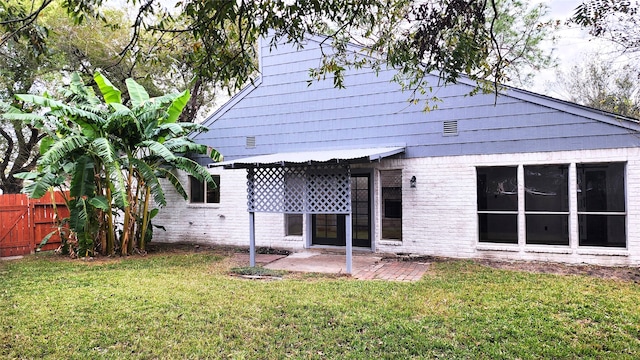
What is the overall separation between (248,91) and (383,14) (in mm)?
6811

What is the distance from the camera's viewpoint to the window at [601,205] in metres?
8.40

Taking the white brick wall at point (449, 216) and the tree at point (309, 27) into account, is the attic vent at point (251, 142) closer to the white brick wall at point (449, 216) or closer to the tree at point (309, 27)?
the white brick wall at point (449, 216)

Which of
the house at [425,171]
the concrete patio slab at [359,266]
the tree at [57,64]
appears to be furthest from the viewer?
the tree at [57,64]

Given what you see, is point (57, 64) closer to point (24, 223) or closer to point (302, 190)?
point (24, 223)

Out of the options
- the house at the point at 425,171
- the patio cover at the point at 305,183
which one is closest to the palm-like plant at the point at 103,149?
the house at the point at 425,171

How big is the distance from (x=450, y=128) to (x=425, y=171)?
1155mm

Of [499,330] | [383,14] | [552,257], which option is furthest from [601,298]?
[383,14]

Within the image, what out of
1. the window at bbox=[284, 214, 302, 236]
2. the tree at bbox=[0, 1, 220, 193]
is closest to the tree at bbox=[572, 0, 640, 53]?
the window at bbox=[284, 214, 302, 236]

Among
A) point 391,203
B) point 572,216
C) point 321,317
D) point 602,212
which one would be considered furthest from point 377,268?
point 602,212

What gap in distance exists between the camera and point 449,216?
31.6 ft

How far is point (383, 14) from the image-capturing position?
5777 millimetres

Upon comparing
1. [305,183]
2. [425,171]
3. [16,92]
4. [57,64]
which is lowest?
[305,183]

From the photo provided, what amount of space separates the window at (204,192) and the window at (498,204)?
7.32m

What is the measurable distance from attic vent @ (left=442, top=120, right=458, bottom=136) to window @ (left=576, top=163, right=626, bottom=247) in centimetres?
261
